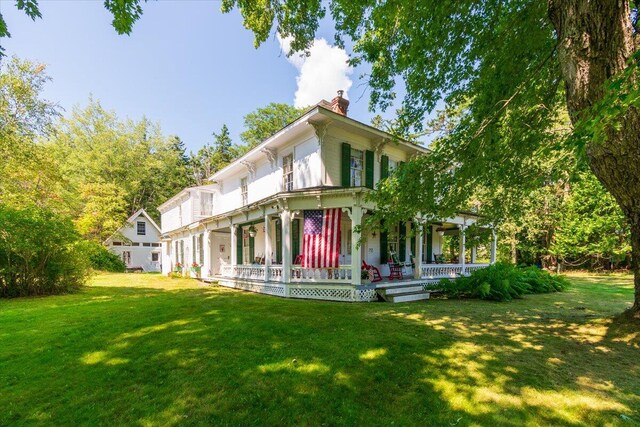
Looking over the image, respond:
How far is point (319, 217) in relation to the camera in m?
9.81

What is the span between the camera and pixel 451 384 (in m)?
3.67

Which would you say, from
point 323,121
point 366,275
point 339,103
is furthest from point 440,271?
point 339,103

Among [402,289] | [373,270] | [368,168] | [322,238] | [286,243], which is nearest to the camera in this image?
[322,238]

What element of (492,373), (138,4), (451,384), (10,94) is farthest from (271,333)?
(10,94)

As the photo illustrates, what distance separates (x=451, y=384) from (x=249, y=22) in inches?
343

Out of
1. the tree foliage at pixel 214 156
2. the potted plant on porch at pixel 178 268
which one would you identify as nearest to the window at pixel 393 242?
the potted plant on porch at pixel 178 268

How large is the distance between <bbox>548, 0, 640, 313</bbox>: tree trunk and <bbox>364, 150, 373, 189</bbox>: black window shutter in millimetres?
7597

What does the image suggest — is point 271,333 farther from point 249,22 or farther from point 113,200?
point 113,200

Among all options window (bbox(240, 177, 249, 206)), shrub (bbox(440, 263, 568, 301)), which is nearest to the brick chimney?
window (bbox(240, 177, 249, 206))

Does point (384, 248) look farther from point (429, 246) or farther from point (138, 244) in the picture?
point (138, 244)

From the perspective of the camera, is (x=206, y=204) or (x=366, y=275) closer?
(x=366, y=275)

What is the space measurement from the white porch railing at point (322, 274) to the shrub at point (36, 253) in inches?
352

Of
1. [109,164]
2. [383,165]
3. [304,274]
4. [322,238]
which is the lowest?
[304,274]

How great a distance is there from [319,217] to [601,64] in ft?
24.5
